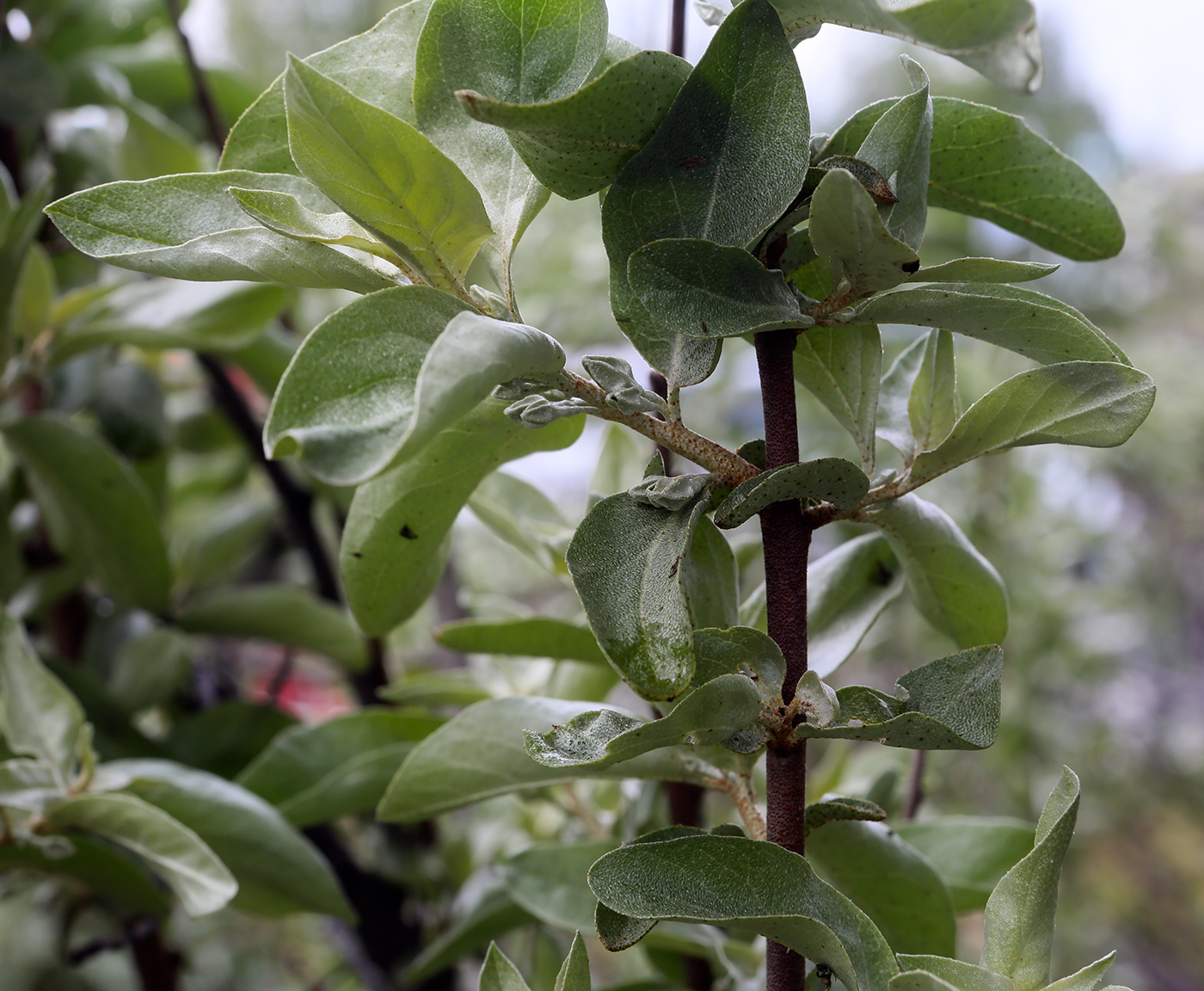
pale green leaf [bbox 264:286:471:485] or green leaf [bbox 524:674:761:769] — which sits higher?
pale green leaf [bbox 264:286:471:485]

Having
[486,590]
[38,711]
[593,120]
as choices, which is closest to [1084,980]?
[593,120]

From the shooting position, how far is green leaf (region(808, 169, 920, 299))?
7.7 inches

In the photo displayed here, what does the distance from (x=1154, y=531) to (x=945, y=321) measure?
9.12ft

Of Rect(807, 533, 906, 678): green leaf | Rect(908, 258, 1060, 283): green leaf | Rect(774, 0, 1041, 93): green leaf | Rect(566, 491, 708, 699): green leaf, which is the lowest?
Rect(807, 533, 906, 678): green leaf

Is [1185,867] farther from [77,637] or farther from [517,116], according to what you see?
[517,116]

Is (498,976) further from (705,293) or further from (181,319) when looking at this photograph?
(181,319)

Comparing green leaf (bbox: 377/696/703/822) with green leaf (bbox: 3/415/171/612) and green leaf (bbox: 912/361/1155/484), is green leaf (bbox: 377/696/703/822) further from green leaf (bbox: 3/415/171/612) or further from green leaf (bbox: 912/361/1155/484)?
green leaf (bbox: 3/415/171/612)

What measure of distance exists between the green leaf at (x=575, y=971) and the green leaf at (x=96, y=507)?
36 cm

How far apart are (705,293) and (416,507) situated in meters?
0.10

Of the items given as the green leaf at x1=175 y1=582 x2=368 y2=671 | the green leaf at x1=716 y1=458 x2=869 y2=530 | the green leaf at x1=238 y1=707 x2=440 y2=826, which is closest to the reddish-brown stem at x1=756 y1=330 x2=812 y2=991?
the green leaf at x1=716 y1=458 x2=869 y2=530

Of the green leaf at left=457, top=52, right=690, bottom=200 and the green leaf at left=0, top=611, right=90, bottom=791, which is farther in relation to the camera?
the green leaf at left=0, top=611, right=90, bottom=791

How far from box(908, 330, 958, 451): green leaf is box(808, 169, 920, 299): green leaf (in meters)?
0.05

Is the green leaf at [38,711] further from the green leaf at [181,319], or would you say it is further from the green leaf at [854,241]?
the green leaf at [854,241]

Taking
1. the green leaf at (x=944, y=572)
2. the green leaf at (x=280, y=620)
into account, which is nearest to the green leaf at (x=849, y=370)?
the green leaf at (x=944, y=572)
